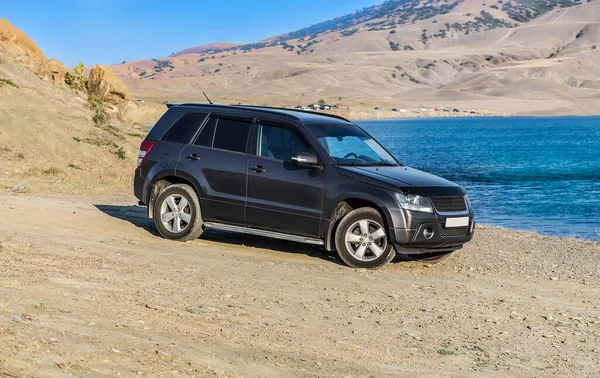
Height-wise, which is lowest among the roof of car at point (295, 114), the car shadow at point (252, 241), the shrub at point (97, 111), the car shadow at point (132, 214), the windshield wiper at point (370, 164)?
the car shadow at point (252, 241)

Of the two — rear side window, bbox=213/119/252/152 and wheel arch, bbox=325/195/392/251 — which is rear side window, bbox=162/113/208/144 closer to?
rear side window, bbox=213/119/252/152

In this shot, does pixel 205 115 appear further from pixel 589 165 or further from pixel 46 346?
pixel 589 165

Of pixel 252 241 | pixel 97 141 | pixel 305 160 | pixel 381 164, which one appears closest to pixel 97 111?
pixel 97 141

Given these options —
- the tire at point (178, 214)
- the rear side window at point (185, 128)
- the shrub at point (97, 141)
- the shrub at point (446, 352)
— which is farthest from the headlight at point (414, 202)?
the shrub at point (97, 141)

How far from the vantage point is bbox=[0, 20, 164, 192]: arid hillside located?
19906mm

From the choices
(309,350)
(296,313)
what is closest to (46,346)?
(309,350)

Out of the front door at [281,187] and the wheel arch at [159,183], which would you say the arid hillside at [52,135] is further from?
the front door at [281,187]

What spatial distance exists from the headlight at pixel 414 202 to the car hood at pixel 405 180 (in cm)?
6

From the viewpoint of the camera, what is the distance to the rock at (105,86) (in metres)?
44.6

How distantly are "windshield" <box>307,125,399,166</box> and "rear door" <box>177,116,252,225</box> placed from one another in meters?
1.00

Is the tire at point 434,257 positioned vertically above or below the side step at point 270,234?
below

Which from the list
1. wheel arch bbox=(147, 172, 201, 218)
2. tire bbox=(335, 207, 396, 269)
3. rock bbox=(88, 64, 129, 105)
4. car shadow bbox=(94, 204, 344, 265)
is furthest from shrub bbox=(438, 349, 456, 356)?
rock bbox=(88, 64, 129, 105)

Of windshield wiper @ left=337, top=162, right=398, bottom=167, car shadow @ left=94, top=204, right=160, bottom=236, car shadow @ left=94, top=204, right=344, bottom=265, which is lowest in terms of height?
car shadow @ left=94, top=204, right=344, bottom=265

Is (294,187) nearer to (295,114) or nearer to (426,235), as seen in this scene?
(295,114)
